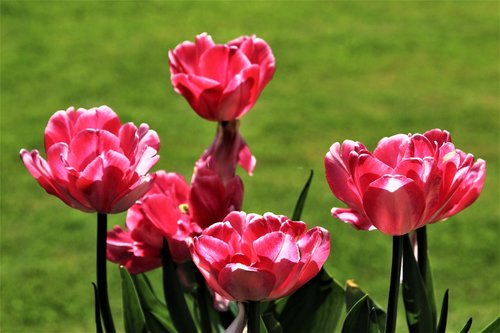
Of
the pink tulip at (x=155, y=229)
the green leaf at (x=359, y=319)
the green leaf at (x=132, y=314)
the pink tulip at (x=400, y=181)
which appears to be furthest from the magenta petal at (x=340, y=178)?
the green leaf at (x=132, y=314)

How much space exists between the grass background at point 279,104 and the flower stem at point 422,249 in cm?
290

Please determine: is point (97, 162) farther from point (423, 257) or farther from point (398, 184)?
point (423, 257)

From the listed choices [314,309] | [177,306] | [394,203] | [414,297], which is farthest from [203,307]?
[394,203]

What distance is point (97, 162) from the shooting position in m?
1.17

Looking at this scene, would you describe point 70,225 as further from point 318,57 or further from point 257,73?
point 257,73

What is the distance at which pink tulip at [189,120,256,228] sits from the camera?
136cm

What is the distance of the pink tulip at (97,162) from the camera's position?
1.17 m

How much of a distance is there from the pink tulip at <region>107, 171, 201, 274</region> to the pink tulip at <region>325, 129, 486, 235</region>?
233 millimetres

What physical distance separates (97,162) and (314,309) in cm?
41

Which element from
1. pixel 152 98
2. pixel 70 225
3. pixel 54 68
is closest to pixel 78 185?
pixel 70 225

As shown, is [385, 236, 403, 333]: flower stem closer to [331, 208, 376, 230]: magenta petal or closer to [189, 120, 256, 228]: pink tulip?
[331, 208, 376, 230]: magenta petal

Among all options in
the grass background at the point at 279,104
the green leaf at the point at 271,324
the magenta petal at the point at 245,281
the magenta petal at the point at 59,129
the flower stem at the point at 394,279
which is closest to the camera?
the magenta petal at the point at 245,281

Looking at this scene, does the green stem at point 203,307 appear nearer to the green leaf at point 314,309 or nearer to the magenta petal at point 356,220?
the green leaf at point 314,309

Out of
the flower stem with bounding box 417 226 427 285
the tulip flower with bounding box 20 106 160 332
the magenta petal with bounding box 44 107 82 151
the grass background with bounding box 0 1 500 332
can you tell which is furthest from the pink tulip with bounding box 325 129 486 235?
the grass background with bounding box 0 1 500 332
